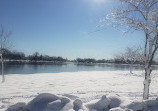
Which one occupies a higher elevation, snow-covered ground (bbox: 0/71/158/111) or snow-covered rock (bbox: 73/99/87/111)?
snow-covered rock (bbox: 73/99/87/111)

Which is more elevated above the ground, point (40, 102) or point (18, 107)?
point (40, 102)

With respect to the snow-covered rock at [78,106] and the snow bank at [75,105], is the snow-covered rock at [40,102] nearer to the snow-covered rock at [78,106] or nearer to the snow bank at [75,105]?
the snow bank at [75,105]

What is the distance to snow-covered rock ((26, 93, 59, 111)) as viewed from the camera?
176 inches

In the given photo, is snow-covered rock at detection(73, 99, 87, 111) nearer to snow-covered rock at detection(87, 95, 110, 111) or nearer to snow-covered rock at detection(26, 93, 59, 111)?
snow-covered rock at detection(87, 95, 110, 111)

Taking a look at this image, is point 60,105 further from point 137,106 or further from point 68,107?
point 137,106

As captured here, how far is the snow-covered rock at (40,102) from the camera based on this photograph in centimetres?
446

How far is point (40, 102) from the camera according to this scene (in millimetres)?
4629

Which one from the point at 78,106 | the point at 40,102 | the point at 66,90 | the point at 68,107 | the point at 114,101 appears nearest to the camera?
the point at 68,107

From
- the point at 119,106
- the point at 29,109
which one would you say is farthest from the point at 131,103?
the point at 29,109

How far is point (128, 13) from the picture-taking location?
656 cm

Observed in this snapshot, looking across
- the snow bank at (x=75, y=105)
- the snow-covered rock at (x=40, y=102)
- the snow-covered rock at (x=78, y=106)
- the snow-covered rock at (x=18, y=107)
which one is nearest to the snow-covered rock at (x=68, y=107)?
the snow bank at (x=75, y=105)

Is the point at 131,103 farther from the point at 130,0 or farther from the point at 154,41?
the point at 130,0

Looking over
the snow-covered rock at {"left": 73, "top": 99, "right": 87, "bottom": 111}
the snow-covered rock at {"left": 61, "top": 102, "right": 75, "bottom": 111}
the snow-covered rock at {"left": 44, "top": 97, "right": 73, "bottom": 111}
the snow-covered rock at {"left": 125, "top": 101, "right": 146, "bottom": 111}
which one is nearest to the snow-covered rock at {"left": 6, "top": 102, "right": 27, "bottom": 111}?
the snow-covered rock at {"left": 44, "top": 97, "right": 73, "bottom": 111}

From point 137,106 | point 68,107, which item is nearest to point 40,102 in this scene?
point 68,107
